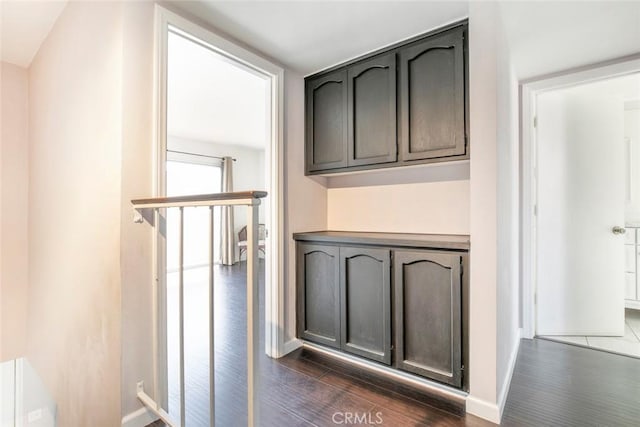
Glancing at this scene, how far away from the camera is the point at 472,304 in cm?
164

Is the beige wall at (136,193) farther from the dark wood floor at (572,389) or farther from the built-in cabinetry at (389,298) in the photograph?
the dark wood floor at (572,389)

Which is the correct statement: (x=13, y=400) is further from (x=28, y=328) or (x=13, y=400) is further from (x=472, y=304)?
(x=472, y=304)

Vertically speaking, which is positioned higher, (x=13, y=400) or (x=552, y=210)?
(x=552, y=210)

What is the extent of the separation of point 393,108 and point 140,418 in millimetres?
2351

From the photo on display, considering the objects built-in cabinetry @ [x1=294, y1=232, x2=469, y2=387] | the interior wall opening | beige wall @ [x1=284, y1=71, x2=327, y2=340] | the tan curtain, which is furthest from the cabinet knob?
the tan curtain

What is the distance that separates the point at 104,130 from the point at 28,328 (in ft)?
7.87

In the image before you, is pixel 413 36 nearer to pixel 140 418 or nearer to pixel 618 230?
pixel 618 230

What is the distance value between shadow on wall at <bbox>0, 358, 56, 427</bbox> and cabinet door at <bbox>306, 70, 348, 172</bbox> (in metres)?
2.76

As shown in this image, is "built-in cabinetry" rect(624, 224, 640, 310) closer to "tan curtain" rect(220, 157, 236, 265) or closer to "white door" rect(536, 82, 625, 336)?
A: "white door" rect(536, 82, 625, 336)

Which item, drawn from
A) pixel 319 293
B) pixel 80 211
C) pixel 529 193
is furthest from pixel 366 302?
pixel 80 211

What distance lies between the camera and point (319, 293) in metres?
2.35

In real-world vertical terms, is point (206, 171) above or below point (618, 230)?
above

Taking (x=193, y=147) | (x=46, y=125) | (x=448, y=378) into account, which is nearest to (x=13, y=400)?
(x=46, y=125)

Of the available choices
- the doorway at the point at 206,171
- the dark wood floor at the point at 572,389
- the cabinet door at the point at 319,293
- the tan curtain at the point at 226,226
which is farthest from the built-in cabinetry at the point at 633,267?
the tan curtain at the point at 226,226
